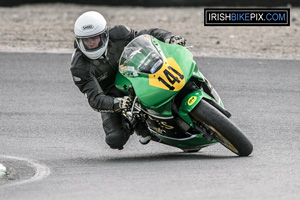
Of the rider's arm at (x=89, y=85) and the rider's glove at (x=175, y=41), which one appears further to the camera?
the rider's glove at (x=175, y=41)

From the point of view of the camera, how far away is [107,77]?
24.1 ft

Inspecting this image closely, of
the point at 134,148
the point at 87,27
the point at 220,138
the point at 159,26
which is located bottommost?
the point at 159,26

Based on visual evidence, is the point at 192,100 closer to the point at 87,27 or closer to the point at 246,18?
the point at 87,27

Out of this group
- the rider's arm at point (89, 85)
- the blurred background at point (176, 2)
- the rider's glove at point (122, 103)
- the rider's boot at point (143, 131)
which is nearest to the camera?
the rider's glove at point (122, 103)

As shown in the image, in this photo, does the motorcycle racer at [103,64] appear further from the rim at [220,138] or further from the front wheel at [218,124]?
the rim at [220,138]

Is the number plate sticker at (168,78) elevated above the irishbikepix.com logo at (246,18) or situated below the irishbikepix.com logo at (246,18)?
above

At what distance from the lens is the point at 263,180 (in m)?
5.78

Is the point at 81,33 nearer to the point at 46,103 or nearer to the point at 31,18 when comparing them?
the point at 46,103

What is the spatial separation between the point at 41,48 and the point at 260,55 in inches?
174

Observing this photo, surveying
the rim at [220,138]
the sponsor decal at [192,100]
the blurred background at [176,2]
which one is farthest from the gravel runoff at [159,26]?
the sponsor decal at [192,100]

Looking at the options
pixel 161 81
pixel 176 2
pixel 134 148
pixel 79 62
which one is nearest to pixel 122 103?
pixel 161 81

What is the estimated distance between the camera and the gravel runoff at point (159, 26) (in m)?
14.1

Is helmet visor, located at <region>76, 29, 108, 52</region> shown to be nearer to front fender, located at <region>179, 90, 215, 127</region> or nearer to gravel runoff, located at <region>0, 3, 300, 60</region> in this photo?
front fender, located at <region>179, 90, 215, 127</region>

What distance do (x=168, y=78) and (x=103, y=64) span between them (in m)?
1.00
